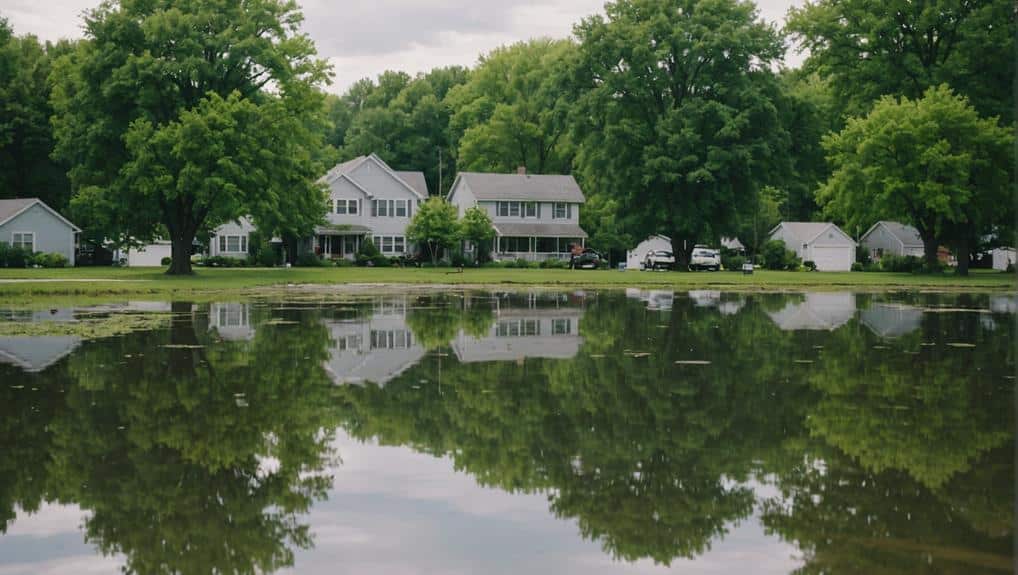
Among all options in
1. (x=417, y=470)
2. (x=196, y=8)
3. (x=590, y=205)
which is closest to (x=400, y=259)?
(x=590, y=205)

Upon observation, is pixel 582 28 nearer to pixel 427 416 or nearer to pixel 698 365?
pixel 698 365

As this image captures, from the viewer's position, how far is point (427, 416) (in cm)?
1282

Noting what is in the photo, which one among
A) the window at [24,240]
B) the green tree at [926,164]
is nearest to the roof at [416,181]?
the window at [24,240]

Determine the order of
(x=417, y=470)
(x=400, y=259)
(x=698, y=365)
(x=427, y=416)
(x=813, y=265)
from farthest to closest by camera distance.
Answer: (x=813, y=265)
(x=400, y=259)
(x=698, y=365)
(x=427, y=416)
(x=417, y=470)

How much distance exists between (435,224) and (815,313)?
48.0 metres

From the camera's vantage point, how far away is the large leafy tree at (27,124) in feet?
264

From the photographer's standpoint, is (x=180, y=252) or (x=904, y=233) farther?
(x=904, y=233)

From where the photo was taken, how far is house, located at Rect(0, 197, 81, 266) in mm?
74188

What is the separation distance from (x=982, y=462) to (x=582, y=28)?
68921 millimetres

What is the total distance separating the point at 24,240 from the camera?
246 feet

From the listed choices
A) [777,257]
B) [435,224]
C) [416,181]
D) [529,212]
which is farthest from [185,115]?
[777,257]

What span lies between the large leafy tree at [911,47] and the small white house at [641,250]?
895 inches

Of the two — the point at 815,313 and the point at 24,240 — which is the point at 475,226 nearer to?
the point at 24,240

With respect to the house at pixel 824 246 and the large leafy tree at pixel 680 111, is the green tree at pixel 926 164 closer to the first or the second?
the large leafy tree at pixel 680 111
